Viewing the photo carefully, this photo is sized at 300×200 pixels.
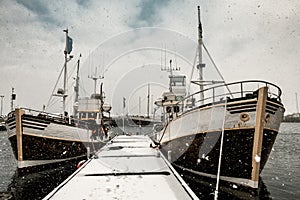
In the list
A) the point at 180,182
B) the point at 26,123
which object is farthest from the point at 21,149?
the point at 180,182

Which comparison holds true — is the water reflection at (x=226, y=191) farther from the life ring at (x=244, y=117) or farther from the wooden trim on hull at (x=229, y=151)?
the life ring at (x=244, y=117)

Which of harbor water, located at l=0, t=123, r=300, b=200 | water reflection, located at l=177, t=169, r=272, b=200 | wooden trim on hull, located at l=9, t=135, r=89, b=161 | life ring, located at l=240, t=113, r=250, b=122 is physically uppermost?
life ring, located at l=240, t=113, r=250, b=122

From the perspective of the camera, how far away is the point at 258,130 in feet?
30.0

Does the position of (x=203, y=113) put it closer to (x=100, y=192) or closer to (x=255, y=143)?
(x=255, y=143)

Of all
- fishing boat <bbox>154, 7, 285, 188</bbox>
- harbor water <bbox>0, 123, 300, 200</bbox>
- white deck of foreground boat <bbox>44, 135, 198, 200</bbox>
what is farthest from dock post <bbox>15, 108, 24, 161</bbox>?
fishing boat <bbox>154, 7, 285, 188</bbox>

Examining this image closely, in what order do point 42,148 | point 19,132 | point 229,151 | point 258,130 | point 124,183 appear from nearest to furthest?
1. point 124,183
2. point 258,130
3. point 229,151
4. point 19,132
5. point 42,148

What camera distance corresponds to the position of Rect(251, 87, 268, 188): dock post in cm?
908

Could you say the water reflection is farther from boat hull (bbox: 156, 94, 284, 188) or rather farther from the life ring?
the life ring

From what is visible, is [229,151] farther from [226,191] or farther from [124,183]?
[124,183]

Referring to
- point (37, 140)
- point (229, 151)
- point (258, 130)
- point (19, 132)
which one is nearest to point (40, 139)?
point (37, 140)

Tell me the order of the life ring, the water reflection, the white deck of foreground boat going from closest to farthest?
1. the white deck of foreground boat
2. the water reflection
3. the life ring

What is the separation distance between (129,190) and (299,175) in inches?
480

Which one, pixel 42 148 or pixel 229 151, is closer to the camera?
pixel 229 151

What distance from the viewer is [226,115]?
9844 millimetres
